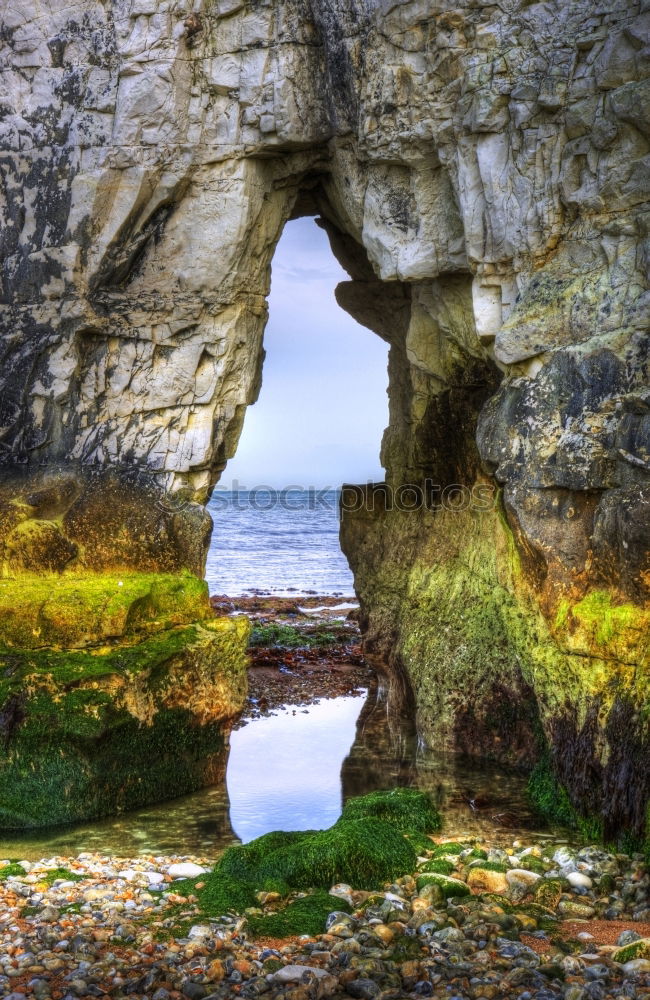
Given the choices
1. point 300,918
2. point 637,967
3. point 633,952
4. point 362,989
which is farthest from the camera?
point 300,918

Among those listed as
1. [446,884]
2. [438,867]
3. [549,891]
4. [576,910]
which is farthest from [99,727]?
[576,910]

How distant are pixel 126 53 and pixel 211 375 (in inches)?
138

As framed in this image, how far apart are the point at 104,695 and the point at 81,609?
0.86 meters

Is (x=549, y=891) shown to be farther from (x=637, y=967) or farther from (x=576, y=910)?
(x=637, y=967)

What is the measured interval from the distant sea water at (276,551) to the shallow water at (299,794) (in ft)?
23.7

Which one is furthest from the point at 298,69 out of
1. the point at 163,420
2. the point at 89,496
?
the point at 89,496

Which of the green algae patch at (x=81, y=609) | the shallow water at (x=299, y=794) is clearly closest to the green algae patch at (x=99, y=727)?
the green algae patch at (x=81, y=609)

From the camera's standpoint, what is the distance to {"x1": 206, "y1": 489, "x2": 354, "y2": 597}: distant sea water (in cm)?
3000

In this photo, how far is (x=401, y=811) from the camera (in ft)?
28.0

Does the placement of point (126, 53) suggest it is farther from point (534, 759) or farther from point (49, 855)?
point (534, 759)

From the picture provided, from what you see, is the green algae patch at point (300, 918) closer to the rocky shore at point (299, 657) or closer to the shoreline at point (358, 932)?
the shoreline at point (358, 932)

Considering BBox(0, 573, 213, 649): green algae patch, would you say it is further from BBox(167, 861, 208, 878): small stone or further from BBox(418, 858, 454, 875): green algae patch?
BBox(418, 858, 454, 875): green algae patch

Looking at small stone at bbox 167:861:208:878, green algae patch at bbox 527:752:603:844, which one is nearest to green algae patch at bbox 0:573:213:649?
small stone at bbox 167:861:208:878

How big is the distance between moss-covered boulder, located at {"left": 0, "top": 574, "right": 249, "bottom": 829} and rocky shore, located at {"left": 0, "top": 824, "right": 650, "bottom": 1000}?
4.99ft
